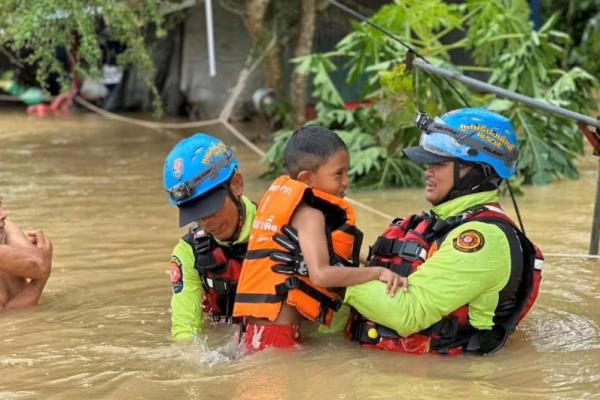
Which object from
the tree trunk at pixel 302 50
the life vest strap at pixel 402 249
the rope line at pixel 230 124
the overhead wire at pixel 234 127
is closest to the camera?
the life vest strap at pixel 402 249

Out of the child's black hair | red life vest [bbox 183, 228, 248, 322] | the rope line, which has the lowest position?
the rope line

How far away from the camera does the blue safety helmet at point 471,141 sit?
15.2ft

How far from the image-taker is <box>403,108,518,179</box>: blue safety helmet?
4.62 meters

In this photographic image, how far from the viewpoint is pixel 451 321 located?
466cm

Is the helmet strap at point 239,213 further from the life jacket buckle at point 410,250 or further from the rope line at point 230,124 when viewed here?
the rope line at point 230,124

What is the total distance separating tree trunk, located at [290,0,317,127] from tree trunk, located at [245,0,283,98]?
1.73 feet

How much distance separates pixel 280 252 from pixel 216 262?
545mm

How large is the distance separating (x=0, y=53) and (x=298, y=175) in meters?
17.5

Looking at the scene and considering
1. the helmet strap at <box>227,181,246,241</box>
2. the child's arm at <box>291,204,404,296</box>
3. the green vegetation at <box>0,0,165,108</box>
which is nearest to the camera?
the child's arm at <box>291,204,404,296</box>

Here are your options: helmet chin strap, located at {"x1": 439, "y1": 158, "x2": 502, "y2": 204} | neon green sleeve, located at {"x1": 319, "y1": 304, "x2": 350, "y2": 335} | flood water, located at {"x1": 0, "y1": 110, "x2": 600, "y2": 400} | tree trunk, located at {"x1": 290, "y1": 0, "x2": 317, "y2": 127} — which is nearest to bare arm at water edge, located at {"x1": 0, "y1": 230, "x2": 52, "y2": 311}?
flood water, located at {"x1": 0, "y1": 110, "x2": 600, "y2": 400}

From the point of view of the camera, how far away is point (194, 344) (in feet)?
16.5

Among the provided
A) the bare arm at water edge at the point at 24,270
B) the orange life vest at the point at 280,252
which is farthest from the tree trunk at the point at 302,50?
the orange life vest at the point at 280,252

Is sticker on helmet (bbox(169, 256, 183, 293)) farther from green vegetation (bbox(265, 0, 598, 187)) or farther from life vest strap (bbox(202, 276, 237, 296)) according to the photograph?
green vegetation (bbox(265, 0, 598, 187))

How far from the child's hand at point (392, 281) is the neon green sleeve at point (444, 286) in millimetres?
20
